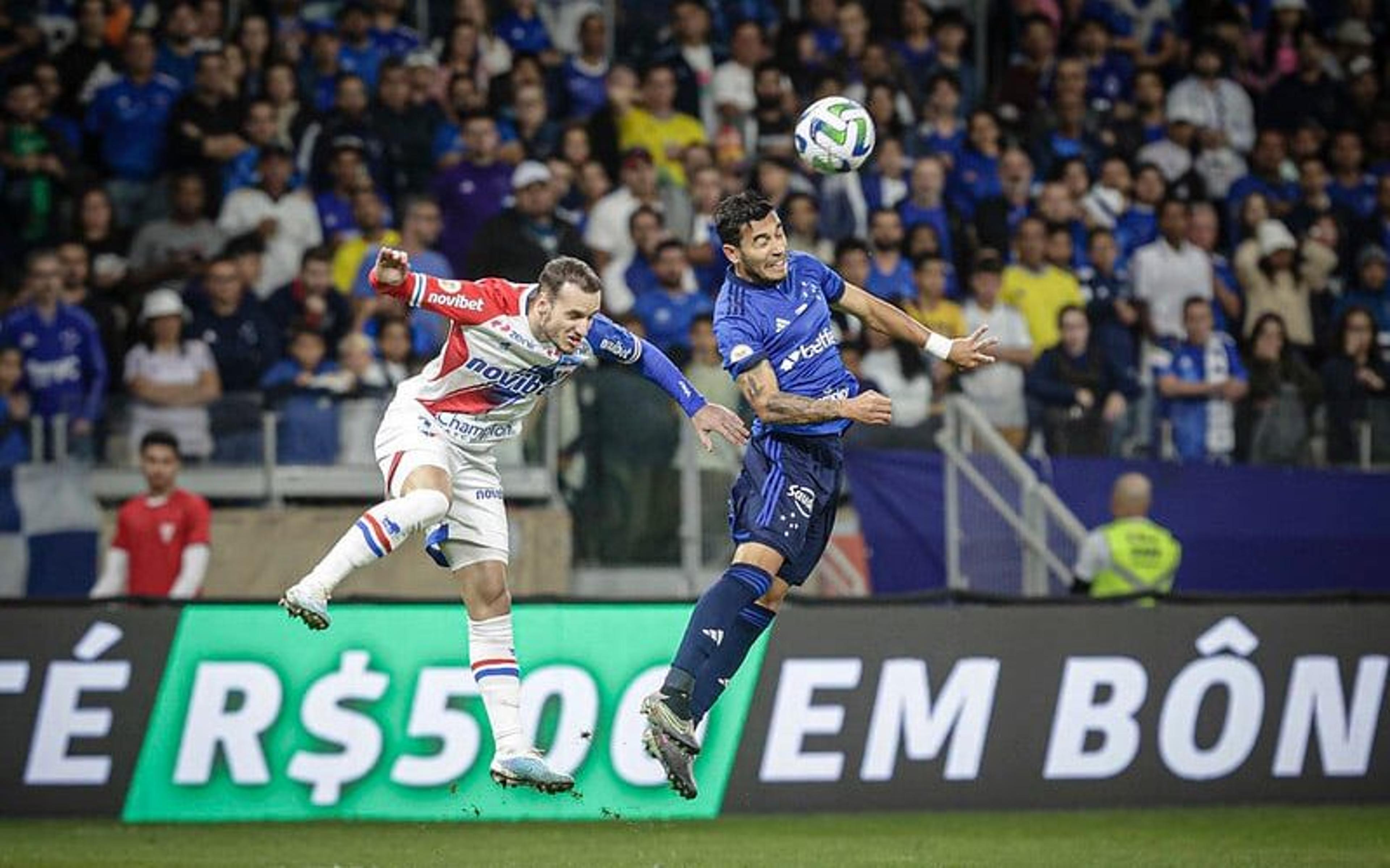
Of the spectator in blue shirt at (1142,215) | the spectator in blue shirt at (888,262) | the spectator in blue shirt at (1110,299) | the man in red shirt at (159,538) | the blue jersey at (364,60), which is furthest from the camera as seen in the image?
the spectator in blue shirt at (1142,215)

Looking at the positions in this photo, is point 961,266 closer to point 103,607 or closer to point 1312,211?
point 1312,211

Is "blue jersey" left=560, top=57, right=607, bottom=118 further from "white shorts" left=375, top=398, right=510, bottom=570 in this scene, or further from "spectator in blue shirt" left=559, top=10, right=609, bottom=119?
"white shorts" left=375, top=398, right=510, bottom=570

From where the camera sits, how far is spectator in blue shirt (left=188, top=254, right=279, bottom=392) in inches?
677

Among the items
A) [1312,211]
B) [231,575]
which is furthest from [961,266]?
[231,575]

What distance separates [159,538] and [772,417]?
17.1ft

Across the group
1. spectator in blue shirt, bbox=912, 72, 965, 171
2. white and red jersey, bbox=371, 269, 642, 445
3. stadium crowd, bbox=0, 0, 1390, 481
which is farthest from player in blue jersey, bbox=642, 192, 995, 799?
spectator in blue shirt, bbox=912, 72, 965, 171

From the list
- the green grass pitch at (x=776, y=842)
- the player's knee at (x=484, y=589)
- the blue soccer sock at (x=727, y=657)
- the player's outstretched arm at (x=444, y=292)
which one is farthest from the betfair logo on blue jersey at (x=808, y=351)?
the green grass pitch at (x=776, y=842)

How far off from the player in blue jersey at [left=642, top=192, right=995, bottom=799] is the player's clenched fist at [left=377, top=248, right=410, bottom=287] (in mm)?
1690

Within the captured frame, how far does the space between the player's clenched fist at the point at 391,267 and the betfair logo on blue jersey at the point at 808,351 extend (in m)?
2.03

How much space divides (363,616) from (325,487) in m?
1.42

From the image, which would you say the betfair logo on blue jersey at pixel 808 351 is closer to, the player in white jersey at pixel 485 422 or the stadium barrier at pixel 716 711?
the player in white jersey at pixel 485 422

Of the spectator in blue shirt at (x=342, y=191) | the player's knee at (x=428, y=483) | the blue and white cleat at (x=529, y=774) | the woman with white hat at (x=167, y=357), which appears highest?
the spectator in blue shirt at (x=342, y=191)

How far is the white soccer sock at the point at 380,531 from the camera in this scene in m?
11.0

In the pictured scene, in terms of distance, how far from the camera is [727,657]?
1203 cm
